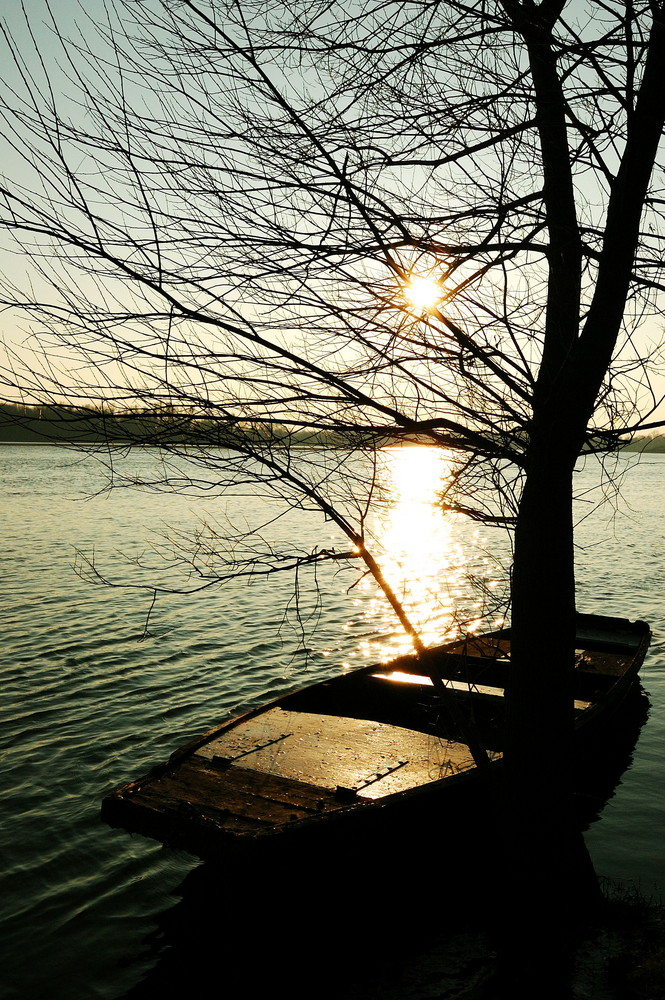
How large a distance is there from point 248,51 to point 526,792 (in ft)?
17.1

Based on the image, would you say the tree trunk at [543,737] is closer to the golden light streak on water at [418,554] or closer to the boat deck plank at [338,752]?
the golden light streak on water at [418,554]

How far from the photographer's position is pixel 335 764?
24.7 ft

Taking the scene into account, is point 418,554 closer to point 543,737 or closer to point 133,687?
point 133,687

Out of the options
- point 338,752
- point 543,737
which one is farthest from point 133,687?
point 543,737

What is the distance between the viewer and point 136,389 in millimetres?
4312

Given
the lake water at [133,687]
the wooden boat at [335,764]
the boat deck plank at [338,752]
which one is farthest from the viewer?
the boat deck plank at [338,752]

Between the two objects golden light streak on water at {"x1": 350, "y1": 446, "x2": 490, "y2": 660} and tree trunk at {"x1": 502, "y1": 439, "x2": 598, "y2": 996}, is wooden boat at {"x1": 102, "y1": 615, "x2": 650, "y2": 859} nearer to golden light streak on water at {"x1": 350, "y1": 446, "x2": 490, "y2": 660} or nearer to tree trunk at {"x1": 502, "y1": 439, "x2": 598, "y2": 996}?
tree trunk at {"x1": 502, "y1": 439, "x2": 598, "y2": 996}

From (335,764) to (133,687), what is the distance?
5.72 meters

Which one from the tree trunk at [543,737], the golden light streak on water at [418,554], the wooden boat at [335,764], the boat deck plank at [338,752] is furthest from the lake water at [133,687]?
the boat deck plank at [338,752]

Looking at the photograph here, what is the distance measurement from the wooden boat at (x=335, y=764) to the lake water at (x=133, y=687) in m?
1.15

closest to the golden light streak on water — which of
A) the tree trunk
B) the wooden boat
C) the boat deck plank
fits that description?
the tree trunk

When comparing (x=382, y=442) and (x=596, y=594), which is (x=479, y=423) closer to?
(x=382, y=442)

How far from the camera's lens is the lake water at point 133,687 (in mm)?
6438

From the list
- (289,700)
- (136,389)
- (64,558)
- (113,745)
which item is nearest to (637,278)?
(136,389)
